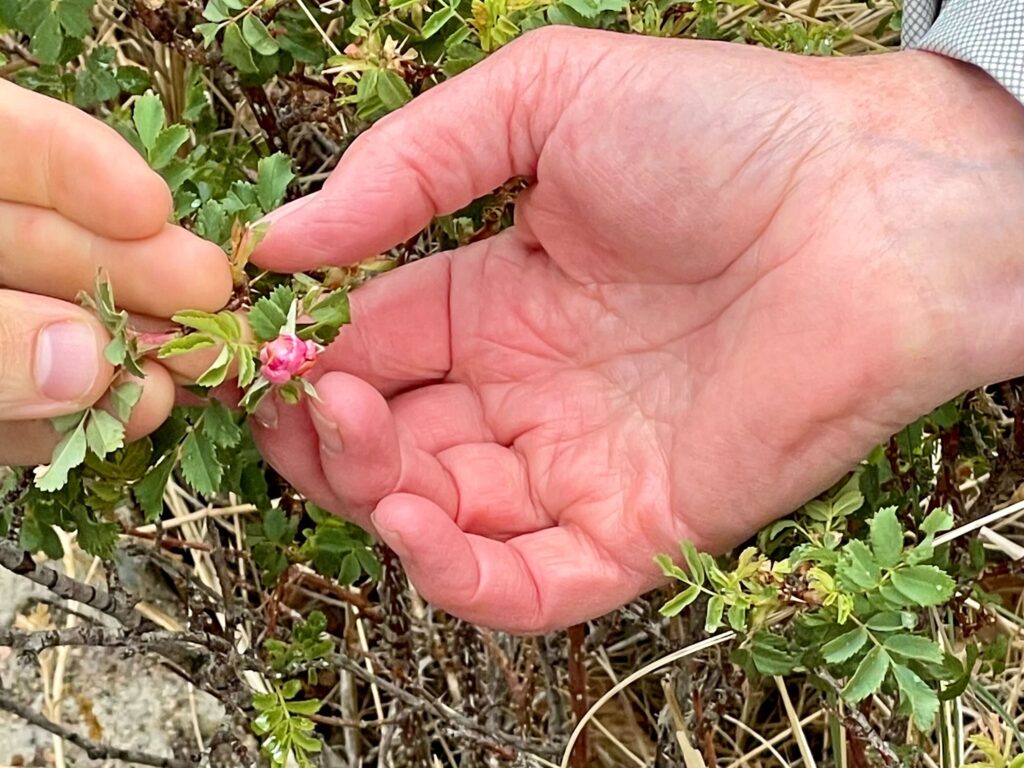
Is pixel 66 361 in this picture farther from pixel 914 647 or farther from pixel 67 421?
pixel 914 647

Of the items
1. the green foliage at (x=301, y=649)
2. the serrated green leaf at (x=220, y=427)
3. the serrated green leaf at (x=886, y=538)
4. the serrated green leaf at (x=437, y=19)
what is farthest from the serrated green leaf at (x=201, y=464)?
the serrated green leaf at (x=886, y=538)

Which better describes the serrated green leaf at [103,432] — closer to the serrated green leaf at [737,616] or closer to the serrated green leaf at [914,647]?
the serrated green leaf at [737,616]

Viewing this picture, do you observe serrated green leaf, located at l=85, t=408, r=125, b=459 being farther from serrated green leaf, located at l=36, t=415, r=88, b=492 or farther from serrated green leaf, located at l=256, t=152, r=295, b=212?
serrated green leaf, located at l=256, t=152, r=295, b=212

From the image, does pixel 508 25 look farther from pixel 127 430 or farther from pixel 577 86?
pixel 127 430

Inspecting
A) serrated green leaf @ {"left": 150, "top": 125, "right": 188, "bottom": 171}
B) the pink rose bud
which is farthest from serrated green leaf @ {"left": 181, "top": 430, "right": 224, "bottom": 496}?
serrated green leaf @ {"left": 150, "top": 125, "right": 188, "bottom": 171}

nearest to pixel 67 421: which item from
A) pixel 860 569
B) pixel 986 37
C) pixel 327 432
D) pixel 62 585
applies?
pixel 327 432
